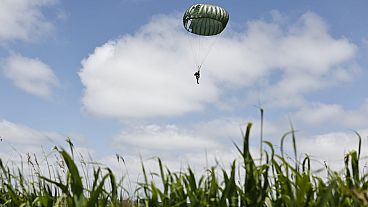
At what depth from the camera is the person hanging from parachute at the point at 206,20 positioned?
29422 millimetres

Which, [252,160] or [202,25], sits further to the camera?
[202,25]

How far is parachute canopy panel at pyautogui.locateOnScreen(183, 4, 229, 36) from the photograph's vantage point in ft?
96.5

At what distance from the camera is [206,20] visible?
97.1 feet

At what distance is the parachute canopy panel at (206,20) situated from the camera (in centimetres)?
2942

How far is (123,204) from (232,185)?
38.1 inches

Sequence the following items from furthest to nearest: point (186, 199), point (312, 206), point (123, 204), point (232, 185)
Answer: point (123, 204)
point (186, 199)
point (232, 185)
point (312, 206)

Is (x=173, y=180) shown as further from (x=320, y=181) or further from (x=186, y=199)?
(x=320, y=181)

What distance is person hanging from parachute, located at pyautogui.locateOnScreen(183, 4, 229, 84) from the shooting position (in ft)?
96.5

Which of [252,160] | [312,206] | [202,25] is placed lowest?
[312,206]

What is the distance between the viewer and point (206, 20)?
29.6 m

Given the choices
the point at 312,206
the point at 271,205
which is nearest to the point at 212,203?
the point at 271,205

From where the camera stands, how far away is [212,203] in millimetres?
3252

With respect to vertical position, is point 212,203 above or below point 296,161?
below

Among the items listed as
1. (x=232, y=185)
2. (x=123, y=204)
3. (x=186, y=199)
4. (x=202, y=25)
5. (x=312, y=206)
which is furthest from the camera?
(x=202, y=25)
